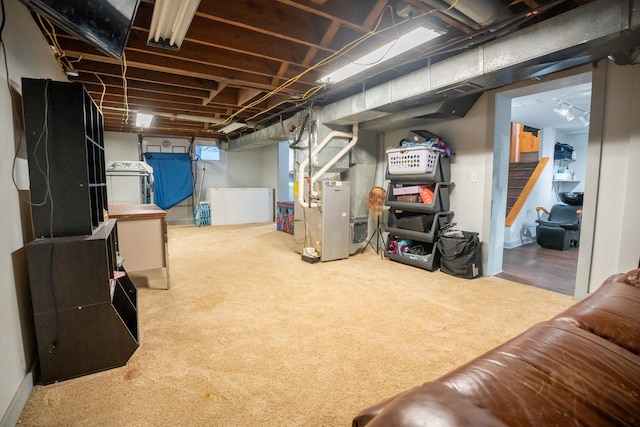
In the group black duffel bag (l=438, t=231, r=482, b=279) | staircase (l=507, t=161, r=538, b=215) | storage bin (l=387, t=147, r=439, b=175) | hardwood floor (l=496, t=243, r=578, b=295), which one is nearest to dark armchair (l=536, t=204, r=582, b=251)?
hardwood floor (l=496, t=243, r=578, b=295)

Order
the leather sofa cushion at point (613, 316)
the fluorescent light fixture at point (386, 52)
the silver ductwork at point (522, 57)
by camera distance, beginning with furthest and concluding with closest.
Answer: the fluorescent light fixture at point (386, 52) < the silver ductwork at point (522, 57) < the leather sofa cushion at point (613, 316)

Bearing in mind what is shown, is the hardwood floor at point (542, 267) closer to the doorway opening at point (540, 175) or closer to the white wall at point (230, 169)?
the doorway opening at point (540, 175)

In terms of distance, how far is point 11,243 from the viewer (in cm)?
157

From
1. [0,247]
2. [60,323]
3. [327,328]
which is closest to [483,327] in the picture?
[327,328]

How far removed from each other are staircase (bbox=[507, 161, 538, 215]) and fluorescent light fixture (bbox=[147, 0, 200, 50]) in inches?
234

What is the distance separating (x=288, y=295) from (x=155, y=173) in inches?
242

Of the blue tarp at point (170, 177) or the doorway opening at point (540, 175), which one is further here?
the blue tarp at point (170, 177)

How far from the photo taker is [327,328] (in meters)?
2.34

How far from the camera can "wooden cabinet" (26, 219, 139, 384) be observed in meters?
1.68

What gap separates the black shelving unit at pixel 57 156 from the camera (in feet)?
5.53

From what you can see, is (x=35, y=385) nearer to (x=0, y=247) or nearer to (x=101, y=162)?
(x=0, y=247)

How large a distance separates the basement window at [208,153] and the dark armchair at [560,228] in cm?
755

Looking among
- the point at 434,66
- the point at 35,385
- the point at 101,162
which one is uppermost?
the point at 434,66

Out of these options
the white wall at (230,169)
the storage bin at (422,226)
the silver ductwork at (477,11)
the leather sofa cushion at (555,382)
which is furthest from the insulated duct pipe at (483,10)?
the white wall at (230,169)
